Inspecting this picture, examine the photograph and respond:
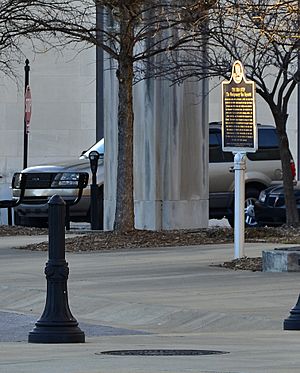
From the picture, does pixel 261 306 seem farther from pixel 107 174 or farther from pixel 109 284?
pixel 107 174

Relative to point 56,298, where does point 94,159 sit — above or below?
above

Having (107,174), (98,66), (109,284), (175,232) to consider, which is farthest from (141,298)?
(98,66)

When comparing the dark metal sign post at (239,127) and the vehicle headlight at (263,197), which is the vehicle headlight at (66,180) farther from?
the dark metal sign post at (239,127)

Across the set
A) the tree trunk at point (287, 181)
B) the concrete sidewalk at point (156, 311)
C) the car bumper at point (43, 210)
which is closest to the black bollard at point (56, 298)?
the concrete sidewalk at point (156, 311)

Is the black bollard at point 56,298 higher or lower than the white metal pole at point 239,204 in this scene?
lower

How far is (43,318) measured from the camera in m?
10.1

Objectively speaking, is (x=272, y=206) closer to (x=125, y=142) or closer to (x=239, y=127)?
(x=125, y=142)

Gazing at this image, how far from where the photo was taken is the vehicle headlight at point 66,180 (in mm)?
24984

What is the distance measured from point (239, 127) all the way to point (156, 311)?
4.99 metres

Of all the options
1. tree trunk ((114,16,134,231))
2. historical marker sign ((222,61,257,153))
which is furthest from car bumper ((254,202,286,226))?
historical marker sign ((222,61,257,153))

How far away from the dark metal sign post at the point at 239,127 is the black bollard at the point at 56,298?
690 cm

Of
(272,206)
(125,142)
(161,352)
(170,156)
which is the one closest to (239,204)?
(125,142)

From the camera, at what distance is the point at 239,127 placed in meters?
17.0

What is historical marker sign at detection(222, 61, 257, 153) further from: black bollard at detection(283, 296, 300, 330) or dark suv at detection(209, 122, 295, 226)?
dark suv at detection(209, 122, 295, 226)
